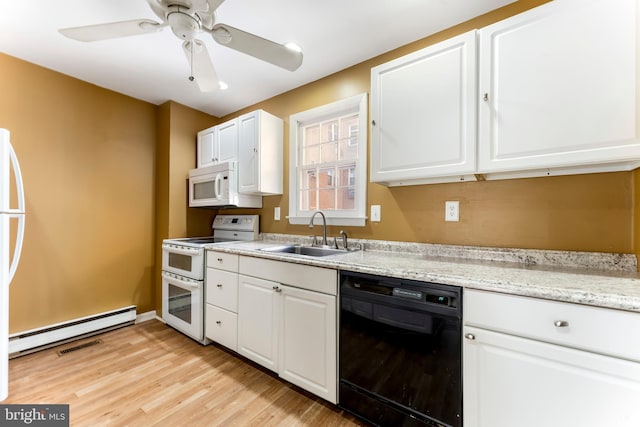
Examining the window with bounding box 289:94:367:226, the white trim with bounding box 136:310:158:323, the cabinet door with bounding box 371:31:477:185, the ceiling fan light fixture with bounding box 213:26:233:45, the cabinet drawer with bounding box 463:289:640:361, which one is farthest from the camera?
the white trim with bounding box 136:310:158:323

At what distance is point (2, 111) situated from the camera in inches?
86.5

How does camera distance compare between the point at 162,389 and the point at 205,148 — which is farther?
the point at 205,148

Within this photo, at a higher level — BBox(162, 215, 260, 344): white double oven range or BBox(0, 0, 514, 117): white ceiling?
BBox(0, 0, 514, 117): white ceiling

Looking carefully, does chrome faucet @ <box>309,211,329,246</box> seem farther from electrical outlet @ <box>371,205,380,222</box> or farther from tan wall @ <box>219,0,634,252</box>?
electrical outlet @ <box>371,205,380,222</box>

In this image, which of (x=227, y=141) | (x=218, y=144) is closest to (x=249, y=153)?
(x=227, y=141)

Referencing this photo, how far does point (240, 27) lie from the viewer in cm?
187

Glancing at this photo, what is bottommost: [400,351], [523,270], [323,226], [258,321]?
[258,321]

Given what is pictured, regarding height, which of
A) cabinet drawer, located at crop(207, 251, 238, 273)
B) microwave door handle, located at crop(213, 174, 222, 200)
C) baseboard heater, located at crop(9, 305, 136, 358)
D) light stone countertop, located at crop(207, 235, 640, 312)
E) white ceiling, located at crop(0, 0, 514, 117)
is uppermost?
white ceiling, located at crop(0, 0, 514, 117)

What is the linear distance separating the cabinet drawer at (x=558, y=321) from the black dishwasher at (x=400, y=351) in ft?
0.30

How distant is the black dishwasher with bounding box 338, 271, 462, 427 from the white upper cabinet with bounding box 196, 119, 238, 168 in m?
2.01

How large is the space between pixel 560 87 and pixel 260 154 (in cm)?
215

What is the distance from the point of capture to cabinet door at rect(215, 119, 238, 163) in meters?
2.85

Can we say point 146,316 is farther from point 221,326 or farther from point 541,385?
point 541,385

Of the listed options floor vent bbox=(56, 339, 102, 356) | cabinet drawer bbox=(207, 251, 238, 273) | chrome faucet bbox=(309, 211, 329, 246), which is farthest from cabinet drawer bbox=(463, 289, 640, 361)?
floor vent bbox=(56, 339, 102, 356)
